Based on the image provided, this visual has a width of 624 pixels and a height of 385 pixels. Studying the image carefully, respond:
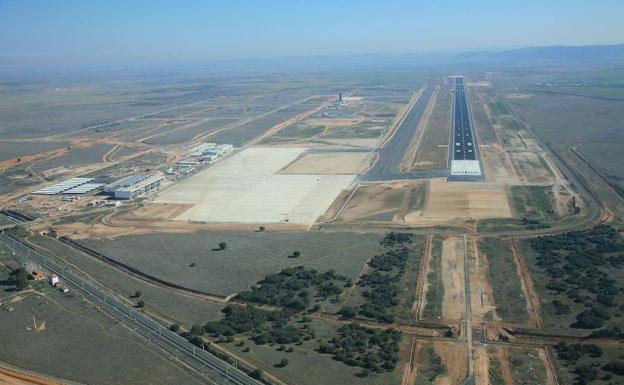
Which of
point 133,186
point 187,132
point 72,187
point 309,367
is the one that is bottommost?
point 309,367

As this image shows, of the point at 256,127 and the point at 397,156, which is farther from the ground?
the point at 256,127

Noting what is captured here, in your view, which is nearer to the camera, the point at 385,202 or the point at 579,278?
the point at 579,278

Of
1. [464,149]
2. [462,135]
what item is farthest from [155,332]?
[462,135]

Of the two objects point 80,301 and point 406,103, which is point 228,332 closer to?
point 80,301

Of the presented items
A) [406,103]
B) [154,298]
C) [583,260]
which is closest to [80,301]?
[154,298]

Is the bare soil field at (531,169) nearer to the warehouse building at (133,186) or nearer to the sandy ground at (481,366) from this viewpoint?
the sandy ground at (481,366)

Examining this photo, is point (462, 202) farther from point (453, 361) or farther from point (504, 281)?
point (453, 361)

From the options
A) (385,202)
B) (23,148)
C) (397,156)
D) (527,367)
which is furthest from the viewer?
(23,148)
